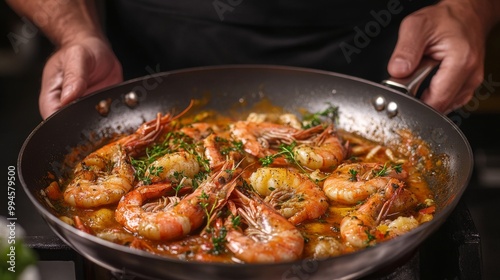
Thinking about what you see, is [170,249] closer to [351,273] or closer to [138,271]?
[138,271]

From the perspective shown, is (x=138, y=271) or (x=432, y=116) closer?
(x=138, y=271)

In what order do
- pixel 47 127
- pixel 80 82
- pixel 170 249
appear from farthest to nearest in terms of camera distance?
pixel 80 82 → pixel 47 127 → pixel 170 249

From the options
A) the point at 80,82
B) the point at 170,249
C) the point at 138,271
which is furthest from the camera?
the point at 80,82

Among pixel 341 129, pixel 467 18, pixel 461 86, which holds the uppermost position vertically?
pixel 467 18

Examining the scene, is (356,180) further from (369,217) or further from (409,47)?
(409,47)

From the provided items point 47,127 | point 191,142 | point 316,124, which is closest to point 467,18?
point 316,124

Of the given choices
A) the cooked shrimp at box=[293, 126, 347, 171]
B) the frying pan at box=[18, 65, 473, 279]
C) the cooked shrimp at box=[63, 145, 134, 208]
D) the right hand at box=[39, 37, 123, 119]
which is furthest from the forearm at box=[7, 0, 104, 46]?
the cooked shrimp at box=[293, 126, 347, 171]

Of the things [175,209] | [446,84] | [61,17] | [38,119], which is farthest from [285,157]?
[38,119]
